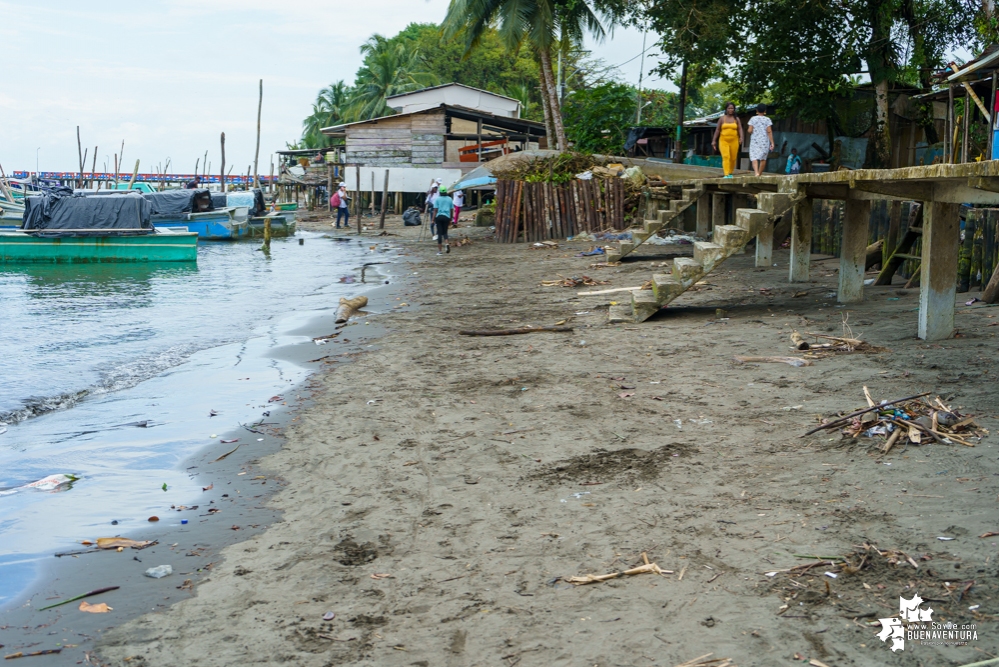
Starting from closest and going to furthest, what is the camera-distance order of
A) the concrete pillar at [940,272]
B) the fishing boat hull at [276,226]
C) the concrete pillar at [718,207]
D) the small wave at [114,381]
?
the concrete pillar at [940,272], the small wave at [114,381], the concrete pillar at [718,207], the fishing boat hull at [276,226]

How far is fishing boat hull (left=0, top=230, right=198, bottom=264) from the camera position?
25219 millimetres

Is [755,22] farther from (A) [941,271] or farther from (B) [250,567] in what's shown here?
(B) [250,567]

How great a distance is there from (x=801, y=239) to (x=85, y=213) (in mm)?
21392

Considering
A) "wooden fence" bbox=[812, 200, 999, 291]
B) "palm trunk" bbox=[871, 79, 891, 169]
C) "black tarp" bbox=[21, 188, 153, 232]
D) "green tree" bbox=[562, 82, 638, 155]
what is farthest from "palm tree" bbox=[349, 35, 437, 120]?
"wooden fence" bbox=[812, 200, 999, 291]

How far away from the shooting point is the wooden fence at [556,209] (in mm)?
22406

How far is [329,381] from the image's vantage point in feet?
28.3

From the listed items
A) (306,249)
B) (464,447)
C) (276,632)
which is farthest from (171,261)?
(276,632)

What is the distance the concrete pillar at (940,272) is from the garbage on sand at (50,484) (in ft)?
23.9

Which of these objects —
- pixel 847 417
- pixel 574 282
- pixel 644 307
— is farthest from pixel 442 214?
pixel 847 417

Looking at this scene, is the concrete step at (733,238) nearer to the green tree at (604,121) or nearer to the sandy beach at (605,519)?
the sandy beach at (605,519)

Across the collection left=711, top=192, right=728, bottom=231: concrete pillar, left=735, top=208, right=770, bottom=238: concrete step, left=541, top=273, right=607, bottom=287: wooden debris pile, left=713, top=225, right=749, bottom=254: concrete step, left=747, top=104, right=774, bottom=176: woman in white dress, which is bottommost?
left=541, top=273, right=607, bottom=287: wooden debris pile

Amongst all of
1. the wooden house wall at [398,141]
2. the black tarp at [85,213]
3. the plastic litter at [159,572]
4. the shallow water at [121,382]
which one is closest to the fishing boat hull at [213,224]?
the black tarp at [85,213]

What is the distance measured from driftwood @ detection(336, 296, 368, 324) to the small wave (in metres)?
1.73

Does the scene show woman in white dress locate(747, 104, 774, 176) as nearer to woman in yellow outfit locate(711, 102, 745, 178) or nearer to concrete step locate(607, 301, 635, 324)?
woman in yellow outfit locate(711, 102, 745, 178)
